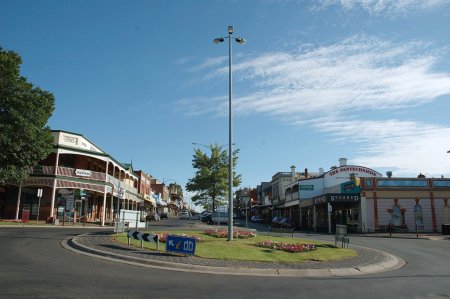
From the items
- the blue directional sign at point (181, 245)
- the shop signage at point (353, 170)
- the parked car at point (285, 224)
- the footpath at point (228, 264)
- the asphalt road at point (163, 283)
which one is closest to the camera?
the asphalt road at point (163, 283)

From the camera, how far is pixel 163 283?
10047mm

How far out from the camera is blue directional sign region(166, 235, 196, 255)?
1452 cm

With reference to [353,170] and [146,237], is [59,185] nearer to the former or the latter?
[146,237]

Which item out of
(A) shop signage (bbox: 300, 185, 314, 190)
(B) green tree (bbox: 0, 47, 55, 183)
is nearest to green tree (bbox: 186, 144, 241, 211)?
(A) shop signage (bbox: 300, 185, 314, 190)

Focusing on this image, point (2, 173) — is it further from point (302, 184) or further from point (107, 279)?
point (302, 184)


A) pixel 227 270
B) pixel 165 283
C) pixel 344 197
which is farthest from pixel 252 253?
pixel 344 197

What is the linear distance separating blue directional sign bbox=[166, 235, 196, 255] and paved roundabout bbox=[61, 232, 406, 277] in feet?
0.76

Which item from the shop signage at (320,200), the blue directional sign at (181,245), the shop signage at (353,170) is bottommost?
the blue directional sign at (181,245)

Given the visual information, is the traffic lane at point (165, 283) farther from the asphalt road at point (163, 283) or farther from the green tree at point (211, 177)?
the green tree at point (211, 177)

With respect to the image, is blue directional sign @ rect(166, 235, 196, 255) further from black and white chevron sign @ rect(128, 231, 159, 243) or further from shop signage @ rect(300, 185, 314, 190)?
shop signage @ rect(300, 185, 314, 190)

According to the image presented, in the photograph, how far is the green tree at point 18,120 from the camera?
3100 cm

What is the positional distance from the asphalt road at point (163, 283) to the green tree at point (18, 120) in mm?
19386

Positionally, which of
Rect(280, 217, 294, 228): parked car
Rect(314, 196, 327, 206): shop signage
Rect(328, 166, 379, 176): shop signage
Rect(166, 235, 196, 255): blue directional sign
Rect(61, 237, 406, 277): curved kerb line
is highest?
Rect(328, 166, 379, 176): shop signage

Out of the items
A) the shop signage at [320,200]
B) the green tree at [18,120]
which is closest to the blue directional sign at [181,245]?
the green tree at [18,120]
